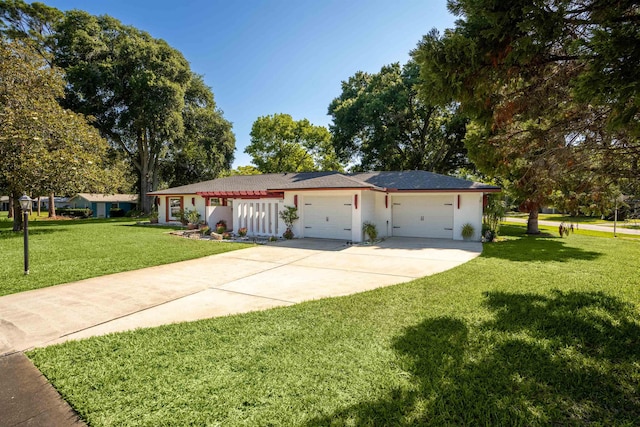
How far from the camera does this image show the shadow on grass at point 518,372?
8.30 ft

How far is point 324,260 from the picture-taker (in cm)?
940

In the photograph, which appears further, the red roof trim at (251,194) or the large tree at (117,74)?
the large tree at (117,74)

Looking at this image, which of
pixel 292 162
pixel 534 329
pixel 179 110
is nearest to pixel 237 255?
pixel 534 329

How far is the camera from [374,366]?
327 centimetres

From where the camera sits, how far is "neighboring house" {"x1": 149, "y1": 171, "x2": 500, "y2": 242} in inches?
531

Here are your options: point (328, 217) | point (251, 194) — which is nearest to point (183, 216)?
point (251, 194)

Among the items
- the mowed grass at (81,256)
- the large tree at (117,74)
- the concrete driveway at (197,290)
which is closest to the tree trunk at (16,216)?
the mowed grass at (81,256)

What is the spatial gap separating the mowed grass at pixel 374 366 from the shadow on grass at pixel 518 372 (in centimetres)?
1

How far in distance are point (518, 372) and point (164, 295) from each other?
5798mm

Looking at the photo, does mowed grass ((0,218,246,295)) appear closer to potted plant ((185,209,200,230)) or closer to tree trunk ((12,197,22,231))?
potted plant ((185,209,200,230))

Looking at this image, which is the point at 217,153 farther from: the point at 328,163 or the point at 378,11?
the point at 378,11

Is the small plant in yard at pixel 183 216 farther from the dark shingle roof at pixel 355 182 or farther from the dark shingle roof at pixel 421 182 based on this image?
the dark shingle roof at pixel 421 182

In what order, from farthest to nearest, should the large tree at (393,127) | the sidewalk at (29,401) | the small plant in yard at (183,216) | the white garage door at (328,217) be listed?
the large tree at (393,127), the small plant in yard at (183,216), the white garage door at (328,217), the sidewalk at (29,401)

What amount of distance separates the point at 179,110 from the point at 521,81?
95.0 ft
